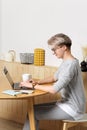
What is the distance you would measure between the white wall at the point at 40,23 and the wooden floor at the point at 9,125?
0.83 m

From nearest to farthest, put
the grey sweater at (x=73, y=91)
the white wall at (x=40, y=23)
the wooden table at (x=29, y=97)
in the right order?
the wooden table at (x=29, y=97) < the grey sweater at (x=73, y=91) < the white wall at (x=40, y=23)

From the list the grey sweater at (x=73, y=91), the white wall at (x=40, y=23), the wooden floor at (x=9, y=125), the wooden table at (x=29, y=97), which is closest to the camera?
the wooden table at (x=29, y=97)

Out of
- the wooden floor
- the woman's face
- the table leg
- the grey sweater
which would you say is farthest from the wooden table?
the wooden floor

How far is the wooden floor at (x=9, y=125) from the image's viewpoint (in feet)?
11.4

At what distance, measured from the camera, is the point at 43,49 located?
11.3 feet

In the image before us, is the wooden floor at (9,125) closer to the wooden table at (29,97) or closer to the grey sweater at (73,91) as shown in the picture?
the wooden table at (29,97)

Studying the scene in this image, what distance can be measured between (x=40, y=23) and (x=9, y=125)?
4.21 feet

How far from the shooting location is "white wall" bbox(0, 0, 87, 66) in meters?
3.20

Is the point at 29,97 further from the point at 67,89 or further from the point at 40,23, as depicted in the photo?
the point at 40,23

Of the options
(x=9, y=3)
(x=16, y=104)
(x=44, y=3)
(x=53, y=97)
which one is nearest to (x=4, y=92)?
(x=53, y=97)

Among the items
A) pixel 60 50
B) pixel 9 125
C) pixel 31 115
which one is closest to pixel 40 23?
pixel 60 50

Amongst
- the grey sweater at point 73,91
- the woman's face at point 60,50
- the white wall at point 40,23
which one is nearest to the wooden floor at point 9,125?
the white wall at point 40,23

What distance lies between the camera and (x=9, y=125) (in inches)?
141

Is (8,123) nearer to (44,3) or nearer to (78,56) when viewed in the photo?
(78,56)
